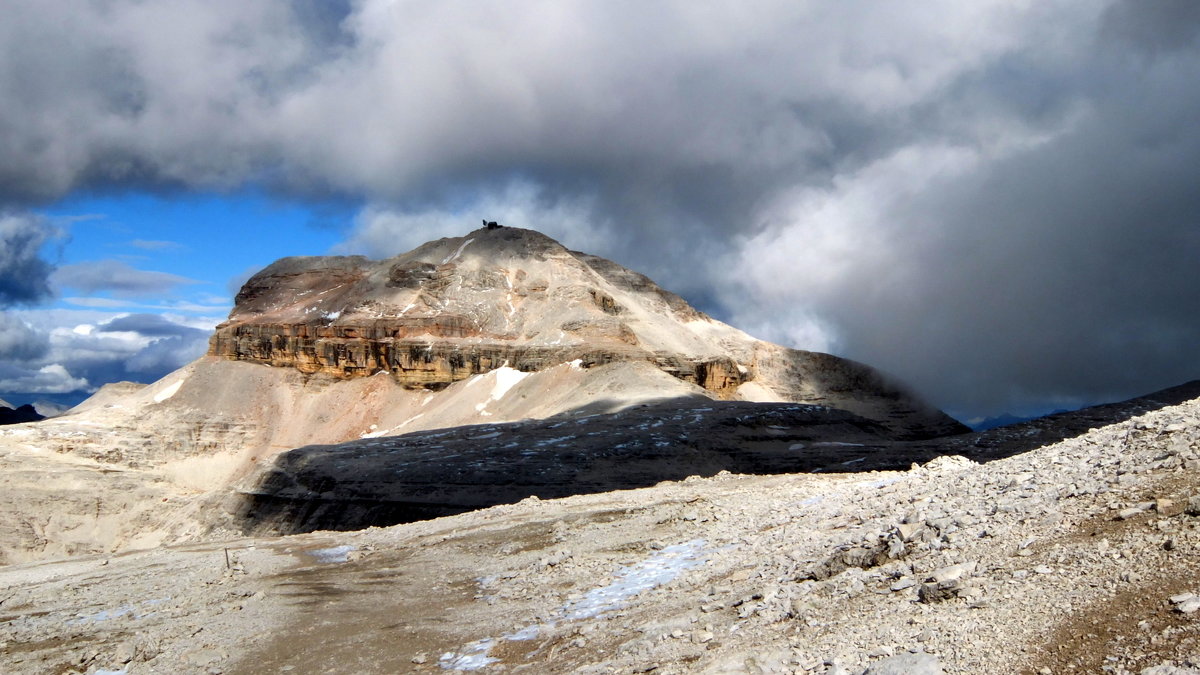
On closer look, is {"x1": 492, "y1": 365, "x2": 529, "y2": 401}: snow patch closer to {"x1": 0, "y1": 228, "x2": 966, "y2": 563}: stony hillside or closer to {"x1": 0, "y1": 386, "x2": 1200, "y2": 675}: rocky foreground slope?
{"x1": 0, "y1": 228, "x2": 966, "y2": 563}: stony hillside

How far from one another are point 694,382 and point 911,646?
6706cm

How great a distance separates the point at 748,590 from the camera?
10.5m

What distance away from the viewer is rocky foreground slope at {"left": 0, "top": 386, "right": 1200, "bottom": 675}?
7.27m

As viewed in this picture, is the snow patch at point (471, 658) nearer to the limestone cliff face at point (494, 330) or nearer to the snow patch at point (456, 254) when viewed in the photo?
the limestone cliff face at point (494, 330)

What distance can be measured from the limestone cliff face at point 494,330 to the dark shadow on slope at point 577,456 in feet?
67.6

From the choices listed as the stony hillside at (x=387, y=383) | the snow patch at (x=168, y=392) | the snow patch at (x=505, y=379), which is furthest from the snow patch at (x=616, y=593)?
the snow patch at (x=168, y=392)

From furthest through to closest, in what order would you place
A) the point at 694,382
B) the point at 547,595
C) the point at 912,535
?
the point at 694,382, the point at 547,595, the point at 912,535

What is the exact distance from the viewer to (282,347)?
277ft

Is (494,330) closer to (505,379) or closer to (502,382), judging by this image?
(505,379)

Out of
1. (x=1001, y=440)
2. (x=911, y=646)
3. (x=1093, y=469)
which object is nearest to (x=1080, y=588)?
(x=911, y=646)

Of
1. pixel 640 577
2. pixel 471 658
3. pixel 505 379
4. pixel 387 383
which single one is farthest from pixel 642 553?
A: pixel 387 383

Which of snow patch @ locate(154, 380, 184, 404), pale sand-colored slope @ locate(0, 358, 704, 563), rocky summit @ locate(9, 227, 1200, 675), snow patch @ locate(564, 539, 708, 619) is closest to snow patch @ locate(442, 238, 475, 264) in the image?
pale sand-colored slope @ locate(0, 358, 704, 563)

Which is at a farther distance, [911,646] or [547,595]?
[547,595]

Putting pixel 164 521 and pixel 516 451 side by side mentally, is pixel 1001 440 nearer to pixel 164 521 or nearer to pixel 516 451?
pixel 516 451
